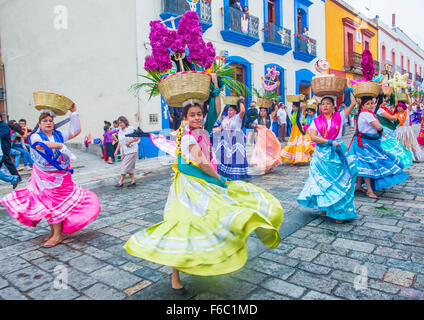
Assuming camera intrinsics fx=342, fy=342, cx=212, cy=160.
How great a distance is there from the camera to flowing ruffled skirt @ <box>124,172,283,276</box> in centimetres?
235

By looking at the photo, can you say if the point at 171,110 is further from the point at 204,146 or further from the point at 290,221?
the point at 290,221

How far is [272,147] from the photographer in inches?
334

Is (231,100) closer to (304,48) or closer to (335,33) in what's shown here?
(304,48)

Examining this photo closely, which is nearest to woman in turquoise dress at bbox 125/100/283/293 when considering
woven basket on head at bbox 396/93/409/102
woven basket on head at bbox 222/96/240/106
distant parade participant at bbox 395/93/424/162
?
woven basket on head at bbox 222/96/240/106

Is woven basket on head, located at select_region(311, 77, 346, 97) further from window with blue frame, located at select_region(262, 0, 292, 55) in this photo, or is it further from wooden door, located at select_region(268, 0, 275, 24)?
wooden door, located at select_region(268, 0, 275, 24)

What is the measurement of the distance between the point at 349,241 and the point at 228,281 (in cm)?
156

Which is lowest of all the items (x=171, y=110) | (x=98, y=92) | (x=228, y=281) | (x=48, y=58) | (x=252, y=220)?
(x=228, y=281)

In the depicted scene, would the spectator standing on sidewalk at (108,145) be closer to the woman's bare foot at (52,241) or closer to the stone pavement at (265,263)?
the stone pavement at (265,263)

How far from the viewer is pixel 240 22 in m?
14.0

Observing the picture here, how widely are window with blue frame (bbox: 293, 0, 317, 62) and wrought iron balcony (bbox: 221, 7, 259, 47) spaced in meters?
3.89

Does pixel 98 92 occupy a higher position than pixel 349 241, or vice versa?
pixel 98 92

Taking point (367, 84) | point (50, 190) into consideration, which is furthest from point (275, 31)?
point (50, 190)

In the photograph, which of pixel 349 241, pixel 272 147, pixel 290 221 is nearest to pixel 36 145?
pixel 290 221

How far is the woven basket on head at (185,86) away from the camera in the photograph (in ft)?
9.00
